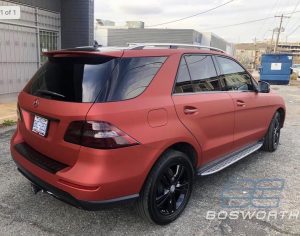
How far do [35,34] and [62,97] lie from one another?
27.2 ft

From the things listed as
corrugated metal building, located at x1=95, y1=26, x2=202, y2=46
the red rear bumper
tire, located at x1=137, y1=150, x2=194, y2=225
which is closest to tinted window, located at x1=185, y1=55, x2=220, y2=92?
tire, located at x1=137, y1=150, x2=194, y2=225

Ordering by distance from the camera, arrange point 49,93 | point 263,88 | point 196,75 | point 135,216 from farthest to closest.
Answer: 1. point 263,88
2. point 196,75
3. point 135,216
4. point 49,93

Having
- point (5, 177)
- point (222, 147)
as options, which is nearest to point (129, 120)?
point (222, 147)

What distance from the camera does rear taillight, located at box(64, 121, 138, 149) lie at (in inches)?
104

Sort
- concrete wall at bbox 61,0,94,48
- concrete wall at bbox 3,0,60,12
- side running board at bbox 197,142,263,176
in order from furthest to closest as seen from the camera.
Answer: concrete wall at bbox 61,0,94,48 → concrete wall at bbox 3,0,60,12 → side running board at bbox 197,142,263,176

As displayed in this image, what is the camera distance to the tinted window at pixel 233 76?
419cm

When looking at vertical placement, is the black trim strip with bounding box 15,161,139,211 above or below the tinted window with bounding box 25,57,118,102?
below

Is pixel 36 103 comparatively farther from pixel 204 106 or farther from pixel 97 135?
pixel 204 106

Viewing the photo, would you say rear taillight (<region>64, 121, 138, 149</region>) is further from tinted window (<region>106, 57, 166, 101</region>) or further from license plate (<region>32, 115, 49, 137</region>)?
license plate (<region>32, 115, 49, 137</region>)

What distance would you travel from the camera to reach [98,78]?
9.13 feet

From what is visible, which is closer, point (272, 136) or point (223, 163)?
point (223, 163)

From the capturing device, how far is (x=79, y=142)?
2676mm

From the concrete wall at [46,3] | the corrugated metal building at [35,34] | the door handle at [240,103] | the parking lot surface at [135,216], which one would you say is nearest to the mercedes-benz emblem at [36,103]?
the parking lot surface at [135,216]

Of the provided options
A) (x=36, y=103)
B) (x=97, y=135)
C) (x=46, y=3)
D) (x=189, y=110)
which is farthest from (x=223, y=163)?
(x=46, y=3)
